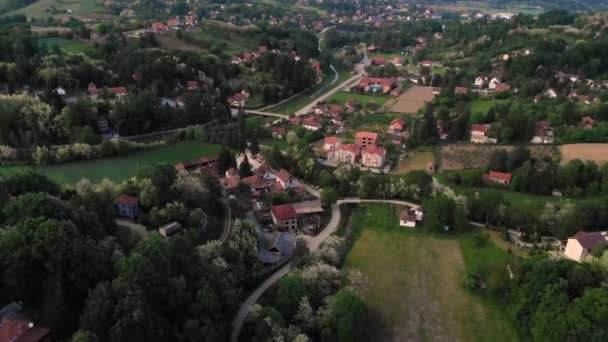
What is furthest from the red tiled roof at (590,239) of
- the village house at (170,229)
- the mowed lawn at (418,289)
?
the village house at (170,229)

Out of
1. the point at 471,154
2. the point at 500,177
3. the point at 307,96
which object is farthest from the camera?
the point at 307,96

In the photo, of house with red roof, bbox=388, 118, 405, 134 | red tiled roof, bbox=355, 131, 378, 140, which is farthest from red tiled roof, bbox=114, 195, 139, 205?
house with red roof, bbox=388, 118, 405, 134

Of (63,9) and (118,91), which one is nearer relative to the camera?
(118,91)

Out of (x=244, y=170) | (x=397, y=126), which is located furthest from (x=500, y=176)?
(x=244, y=170)

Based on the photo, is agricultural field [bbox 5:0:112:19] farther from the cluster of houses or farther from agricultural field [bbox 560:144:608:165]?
agricultural field [bbox 560:144:608:165]

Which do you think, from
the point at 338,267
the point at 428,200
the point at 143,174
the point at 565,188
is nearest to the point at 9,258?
the point at 143,174

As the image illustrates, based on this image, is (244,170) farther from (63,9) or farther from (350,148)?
(63,9)
